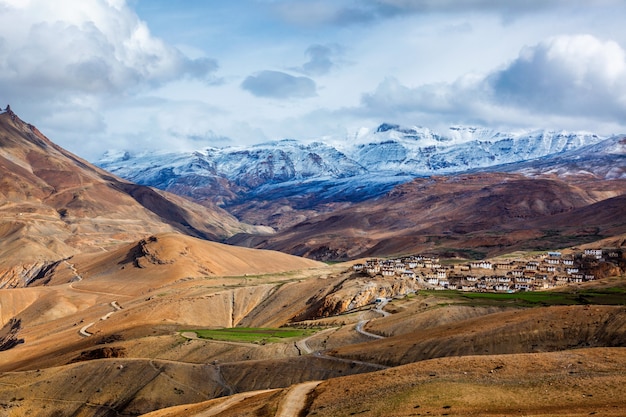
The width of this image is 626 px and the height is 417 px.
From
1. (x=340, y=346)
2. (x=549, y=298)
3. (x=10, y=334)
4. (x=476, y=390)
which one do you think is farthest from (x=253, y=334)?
(x=10, y=334)

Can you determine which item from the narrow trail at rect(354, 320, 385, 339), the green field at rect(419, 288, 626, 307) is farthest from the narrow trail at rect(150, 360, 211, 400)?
the green field at rect(419, 288, 626, 307)

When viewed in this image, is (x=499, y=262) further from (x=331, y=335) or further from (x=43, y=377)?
(x=43, y=377)

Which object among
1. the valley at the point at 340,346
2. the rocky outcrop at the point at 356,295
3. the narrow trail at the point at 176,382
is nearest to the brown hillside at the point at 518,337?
the valley at the point at 340,346

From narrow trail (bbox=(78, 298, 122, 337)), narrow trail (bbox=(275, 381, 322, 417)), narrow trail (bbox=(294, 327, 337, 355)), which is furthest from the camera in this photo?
narrow trail (bbox=(78, 298, 122, 337))

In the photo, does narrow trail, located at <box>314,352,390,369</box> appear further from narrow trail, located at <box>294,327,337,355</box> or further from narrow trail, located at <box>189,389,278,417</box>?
narrow trail, located at <box>189,389,278,417</box>

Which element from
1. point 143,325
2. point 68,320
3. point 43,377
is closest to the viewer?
point 43,377

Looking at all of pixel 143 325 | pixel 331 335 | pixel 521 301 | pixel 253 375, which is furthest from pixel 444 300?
pixel 143 325
